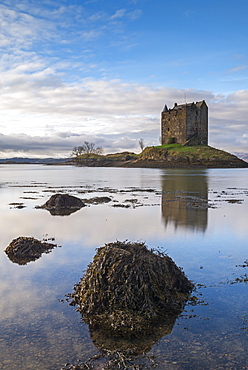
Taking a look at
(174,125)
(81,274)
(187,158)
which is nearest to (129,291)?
(81,274)

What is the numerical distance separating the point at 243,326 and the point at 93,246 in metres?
5.02

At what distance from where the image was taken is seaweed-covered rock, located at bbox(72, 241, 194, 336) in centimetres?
496

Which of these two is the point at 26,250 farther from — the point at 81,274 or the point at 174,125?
the point at 174,125

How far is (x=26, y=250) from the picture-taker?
8.42 meters

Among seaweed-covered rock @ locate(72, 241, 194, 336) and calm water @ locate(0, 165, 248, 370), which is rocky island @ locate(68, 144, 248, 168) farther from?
seaweed-covered rock @ locate(72, 241, 194, 336)

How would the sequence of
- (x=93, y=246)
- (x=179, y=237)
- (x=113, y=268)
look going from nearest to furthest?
(x=113, y=268) → (x=93, y=246) → (x=179, y=237)

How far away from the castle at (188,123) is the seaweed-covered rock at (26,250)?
327 feet

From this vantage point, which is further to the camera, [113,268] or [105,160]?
[105,160]

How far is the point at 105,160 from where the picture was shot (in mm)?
154375

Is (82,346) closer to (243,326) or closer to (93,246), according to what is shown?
(243,326)

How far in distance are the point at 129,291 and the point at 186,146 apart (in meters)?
102

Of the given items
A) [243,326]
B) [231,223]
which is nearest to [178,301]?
[243,326]

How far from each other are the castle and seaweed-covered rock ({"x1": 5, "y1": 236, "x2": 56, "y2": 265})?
9975 cm

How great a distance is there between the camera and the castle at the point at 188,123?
105 metres
